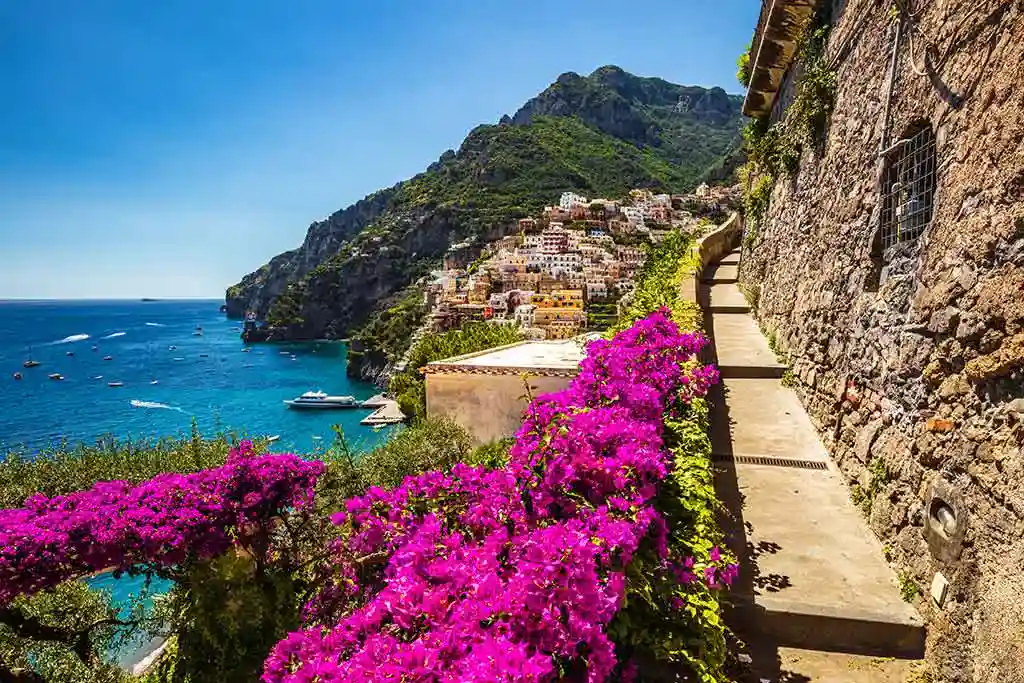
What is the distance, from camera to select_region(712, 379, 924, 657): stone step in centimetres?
374

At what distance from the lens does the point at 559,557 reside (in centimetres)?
202

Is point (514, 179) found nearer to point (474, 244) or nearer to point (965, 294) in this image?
point (474, 244)

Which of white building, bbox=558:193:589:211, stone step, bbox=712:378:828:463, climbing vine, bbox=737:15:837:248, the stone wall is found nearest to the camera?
the stone wall

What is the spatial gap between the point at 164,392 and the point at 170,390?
151 centimetres

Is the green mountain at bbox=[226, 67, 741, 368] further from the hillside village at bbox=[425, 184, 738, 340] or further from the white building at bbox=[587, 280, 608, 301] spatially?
the white building at bbox=[587, 280, 608, 301]

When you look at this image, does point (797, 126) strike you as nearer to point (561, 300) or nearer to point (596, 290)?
point (561, 300)

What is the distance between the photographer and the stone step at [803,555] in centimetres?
374

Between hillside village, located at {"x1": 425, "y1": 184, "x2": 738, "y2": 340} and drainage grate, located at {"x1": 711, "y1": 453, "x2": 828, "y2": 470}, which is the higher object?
hillside village, located at {"x1": 425, "y1": 184, "x2": 738, "y2": 340}

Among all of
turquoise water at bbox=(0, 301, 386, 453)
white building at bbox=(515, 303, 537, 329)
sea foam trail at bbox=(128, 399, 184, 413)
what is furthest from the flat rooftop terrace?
sea foam trail at bbox=(128, 399, 184, 413)

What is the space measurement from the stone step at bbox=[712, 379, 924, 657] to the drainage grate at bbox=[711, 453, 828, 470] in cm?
1

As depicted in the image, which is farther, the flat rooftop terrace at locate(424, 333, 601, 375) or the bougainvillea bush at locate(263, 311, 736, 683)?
the flat rooftop terrace at locate(424, 333, 601, 375)

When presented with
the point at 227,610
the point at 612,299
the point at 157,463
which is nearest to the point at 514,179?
the point at 612,299

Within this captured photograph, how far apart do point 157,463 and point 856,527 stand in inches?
768

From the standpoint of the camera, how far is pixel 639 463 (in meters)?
2.94
